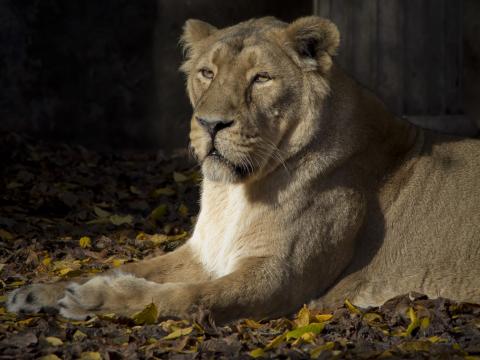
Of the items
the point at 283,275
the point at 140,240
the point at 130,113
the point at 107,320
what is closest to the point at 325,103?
the point at 283,275

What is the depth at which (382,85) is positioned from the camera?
28.3 ft

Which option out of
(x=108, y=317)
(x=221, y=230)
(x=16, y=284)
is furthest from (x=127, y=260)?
(x=108, y=317)

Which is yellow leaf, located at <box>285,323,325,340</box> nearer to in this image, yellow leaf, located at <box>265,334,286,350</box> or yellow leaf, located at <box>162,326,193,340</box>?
yellow leaf, located at <box>265,334,286,350</box>

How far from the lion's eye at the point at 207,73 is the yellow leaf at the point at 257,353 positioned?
1.60 meters

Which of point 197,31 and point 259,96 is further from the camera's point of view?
point 197,31

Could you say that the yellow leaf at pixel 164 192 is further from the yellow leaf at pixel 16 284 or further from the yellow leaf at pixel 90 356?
the yellow leaf at pixel 90 356

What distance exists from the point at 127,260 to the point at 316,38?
7.02ft

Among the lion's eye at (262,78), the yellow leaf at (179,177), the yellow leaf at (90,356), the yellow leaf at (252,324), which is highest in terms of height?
the lion's eye at (262,78)

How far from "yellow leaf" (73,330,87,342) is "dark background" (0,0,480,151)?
5.02 metres

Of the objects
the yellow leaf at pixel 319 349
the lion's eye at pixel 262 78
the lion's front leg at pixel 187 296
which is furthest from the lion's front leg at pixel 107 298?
the lion's eye at pixel 262 78

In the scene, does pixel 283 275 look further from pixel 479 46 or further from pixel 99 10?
pixel 479 46

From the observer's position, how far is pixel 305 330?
4.40m

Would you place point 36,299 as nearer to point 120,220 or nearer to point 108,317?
point 108,317

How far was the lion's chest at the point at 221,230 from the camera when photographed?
4957 millimetres
